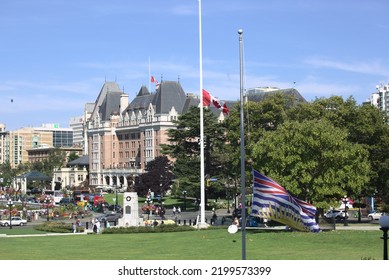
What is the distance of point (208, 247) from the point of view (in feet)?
134

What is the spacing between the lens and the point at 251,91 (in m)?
159

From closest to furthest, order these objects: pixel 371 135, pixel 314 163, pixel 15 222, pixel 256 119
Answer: pixel 314 163 → pixel 371 135 → pixel 256 119 → pixel 15 222

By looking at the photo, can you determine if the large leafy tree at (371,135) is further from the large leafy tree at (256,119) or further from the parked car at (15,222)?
the parked car at (15,222)

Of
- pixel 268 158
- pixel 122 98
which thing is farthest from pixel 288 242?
pixel 122 98

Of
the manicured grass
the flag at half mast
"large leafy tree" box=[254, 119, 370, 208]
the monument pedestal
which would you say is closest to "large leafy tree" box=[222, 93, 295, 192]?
the monument pedestal

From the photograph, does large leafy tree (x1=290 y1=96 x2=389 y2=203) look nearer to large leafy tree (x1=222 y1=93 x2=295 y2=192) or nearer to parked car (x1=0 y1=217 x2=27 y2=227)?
large leafy tree (x1=222 y1=93 x2=295 y2=192)

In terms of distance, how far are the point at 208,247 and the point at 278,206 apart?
4.25 meters

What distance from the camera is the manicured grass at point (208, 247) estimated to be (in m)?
35.4

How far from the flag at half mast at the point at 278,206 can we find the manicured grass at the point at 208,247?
96cm

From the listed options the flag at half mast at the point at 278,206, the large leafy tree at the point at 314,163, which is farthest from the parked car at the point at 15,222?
the flag at half mast at the point at 278,206

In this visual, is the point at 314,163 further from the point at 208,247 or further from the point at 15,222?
the point at 15,222

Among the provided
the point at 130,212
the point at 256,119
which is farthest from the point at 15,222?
the point at 256,119

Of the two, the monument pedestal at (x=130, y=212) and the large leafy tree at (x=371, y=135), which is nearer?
the monument pedestal at (x=130, y=212)
